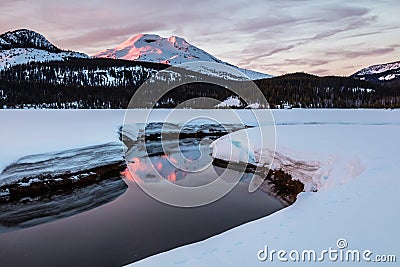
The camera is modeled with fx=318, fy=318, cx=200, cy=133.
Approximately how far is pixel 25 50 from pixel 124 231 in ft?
585

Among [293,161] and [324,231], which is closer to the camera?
[324,231]

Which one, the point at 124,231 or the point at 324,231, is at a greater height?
the point at 324,231

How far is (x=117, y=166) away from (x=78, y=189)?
3.89 metres

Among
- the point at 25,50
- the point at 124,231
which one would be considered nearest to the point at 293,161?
the point at 124,231

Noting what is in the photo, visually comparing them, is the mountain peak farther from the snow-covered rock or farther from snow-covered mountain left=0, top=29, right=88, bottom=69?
the snow-covered rock

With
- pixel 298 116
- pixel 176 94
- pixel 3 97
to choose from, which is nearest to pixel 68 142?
pixel 298 116

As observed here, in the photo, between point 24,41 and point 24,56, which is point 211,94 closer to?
point 24,56

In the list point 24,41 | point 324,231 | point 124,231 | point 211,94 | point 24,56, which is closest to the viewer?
point 324,231

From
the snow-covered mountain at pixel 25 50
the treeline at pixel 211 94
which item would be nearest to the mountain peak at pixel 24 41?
the snow-covered mountain at pixel 25 50

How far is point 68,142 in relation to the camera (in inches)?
613

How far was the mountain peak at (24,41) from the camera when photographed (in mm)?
174500

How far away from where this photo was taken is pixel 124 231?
7.57 metres

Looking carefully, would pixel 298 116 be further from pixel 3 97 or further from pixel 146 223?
pixel 3 97

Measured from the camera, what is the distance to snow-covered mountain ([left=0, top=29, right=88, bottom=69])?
469ft
